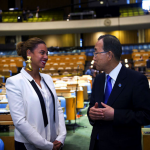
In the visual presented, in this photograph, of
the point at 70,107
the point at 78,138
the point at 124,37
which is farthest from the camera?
the point at 124,37

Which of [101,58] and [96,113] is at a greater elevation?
[101,58]

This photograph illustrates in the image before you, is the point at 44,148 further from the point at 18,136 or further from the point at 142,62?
the point at 142,62

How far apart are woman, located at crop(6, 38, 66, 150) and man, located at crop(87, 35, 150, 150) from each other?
314 mm

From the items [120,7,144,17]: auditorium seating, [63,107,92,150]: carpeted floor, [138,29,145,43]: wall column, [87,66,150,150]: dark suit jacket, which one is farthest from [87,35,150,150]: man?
[138,29,145,43]: wall column

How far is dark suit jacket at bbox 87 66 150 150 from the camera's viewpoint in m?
1.27

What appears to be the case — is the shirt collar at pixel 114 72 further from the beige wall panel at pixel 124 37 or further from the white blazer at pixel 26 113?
the beige wall panel at pixel 124 37

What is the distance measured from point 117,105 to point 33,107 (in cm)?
56

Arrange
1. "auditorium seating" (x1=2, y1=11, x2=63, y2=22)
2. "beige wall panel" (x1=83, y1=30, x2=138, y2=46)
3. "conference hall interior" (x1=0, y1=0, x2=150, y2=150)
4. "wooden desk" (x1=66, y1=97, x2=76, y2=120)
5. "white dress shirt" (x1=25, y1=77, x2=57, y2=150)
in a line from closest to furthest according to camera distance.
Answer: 1. "white dress shirt" (x1=25, y1=77, x2=57, y2=150)
2. "wooden desk" (x1=66, y1=97, x2=76, y2=120)
3. "conference hall interior" (x1=0, y1=0, x2=150, y2=150)
4. "auditorium seating" (x1=2, y1=11, x2=63, y2=22)
5. "beige wall panel" (x1=83, y1=30, x2=138, y2=46)

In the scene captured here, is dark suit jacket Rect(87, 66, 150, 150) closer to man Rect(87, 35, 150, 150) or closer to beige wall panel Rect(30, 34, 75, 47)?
man Rect(87, 35, 150, 150)

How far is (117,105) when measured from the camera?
1309mm

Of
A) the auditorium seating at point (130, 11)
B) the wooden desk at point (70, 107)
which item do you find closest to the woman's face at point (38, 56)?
the wooden desk at point (70, 107)

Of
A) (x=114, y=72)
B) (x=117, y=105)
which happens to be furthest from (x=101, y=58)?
(x=117, y=105)

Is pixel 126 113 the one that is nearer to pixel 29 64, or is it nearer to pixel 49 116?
pixel 49 116

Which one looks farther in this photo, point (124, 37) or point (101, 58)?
point (124, 37)
